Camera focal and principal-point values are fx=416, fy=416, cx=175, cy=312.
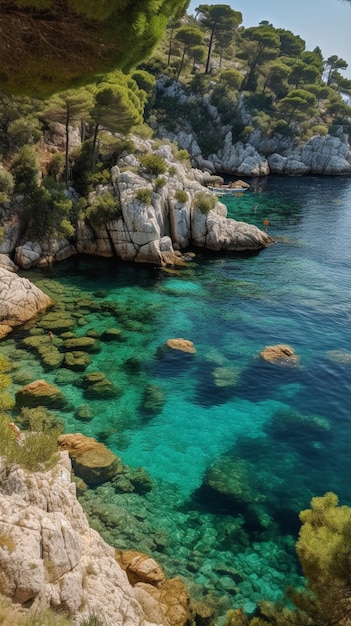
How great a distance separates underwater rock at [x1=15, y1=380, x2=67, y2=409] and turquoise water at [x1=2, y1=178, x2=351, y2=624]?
716mm

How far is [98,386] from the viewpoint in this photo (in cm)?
2228

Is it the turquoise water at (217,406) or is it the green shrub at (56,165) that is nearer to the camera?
the turquoise water at (217,406)

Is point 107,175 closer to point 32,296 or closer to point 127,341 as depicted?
point 32,296

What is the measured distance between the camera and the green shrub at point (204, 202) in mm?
42938

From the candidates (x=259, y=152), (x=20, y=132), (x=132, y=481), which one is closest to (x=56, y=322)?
(x=132, y=481)

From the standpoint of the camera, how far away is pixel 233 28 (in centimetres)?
10431

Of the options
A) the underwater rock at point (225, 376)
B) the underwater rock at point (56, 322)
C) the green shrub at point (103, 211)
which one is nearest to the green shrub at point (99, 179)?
the green shrub at point (103, 211)

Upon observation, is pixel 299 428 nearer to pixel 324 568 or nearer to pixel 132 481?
pixel 132 481

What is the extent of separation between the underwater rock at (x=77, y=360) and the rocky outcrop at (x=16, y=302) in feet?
15.6

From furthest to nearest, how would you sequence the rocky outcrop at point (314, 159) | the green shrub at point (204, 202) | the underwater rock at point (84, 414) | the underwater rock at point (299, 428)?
1. the rocky outcrop at point (314, 159)
2. the green shrub at point (204, 202)
3. the underwater rock at point (299, 428)
4. the underwater rock at point (84, 414)

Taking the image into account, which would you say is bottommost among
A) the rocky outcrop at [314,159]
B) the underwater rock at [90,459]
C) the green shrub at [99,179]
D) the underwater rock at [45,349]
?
the underwater rock at [90,459]

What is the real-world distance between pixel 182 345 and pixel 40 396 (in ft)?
32.2

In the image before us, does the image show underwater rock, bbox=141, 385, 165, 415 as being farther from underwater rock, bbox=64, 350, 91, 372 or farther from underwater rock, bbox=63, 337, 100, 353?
underwater rock, bbox=63, 337, 100, 353

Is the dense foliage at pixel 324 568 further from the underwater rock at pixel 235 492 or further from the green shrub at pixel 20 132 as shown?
the green shrub at pixel 20 132
